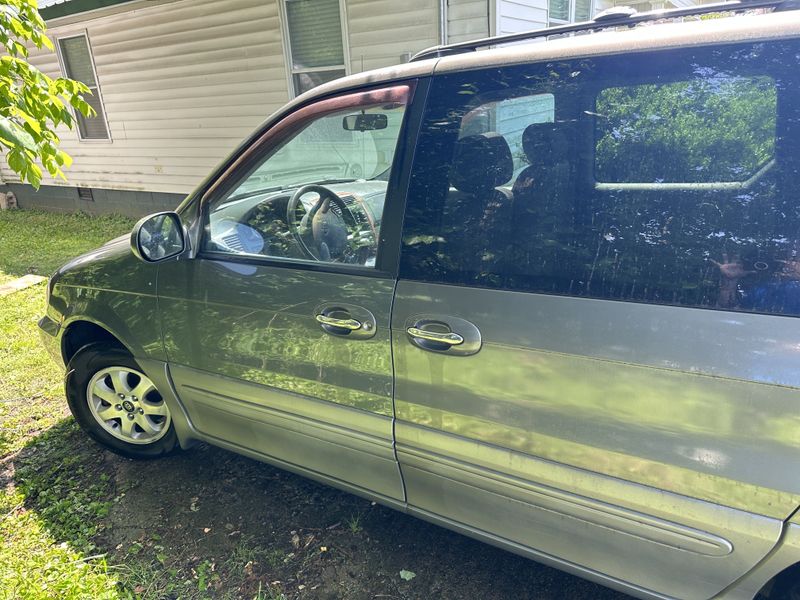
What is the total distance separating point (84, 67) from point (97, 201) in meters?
2.25

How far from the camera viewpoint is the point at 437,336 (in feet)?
5.87

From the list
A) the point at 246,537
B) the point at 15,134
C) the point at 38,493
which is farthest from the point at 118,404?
the point at 15,134

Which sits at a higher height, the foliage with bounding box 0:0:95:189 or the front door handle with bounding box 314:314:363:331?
the foliage with bounding box 0:0:95:189

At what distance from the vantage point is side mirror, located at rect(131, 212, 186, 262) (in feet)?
7.57

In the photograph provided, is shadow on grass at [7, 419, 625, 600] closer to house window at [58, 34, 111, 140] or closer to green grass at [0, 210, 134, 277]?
green grass at [0, 210, 134, 277]

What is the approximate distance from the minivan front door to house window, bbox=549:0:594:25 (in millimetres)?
5749

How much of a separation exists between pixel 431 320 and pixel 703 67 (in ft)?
3.33

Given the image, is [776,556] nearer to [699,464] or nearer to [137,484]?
[699,464]

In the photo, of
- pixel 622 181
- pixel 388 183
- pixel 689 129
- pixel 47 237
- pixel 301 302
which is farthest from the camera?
pixel 47 237

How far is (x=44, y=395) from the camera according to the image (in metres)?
3.82

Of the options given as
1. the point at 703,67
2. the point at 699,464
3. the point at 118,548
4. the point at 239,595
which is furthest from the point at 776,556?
the point at 118,548

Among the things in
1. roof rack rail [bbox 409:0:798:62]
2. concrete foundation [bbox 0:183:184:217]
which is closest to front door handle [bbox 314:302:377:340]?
roof rack rail [bbox 409:0:798:62]

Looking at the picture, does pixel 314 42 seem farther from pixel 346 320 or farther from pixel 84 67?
pixel 346 320

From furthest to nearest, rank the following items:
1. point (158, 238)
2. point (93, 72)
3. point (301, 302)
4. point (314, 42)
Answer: point (93, 72)
point (314, 42)
point (158, 238)
point (301, 302)
